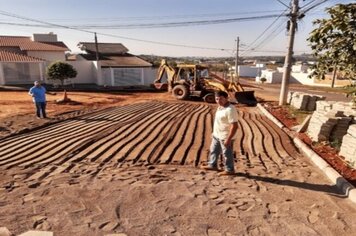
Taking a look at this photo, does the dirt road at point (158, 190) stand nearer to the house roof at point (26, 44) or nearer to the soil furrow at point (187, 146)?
the soil furrow at point (187, 146)

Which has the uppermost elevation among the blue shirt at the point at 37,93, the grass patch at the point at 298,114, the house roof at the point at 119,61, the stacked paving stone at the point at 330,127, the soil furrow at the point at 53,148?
the house roof at the point at 119,61

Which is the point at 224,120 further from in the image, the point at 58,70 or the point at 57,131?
the point at 58,70

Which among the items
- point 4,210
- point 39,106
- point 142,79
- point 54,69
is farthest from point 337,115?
point 142,79

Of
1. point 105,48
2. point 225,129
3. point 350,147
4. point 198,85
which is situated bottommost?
point 350,147

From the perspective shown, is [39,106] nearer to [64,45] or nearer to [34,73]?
[34,73]

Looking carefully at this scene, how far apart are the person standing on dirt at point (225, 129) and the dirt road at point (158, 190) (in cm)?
35

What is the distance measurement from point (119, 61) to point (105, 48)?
14.6 ft

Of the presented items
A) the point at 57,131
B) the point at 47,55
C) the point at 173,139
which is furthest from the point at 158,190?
the point at 47,55

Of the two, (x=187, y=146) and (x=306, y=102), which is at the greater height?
(x=306, y=102)

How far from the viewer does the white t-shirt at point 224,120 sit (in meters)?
5.17

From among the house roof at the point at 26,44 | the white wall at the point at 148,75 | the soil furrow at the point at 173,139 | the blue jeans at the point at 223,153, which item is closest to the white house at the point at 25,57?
the house roof at the point at 26,44

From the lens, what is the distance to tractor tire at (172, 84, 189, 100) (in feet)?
60.5

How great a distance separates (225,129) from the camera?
5355 mm

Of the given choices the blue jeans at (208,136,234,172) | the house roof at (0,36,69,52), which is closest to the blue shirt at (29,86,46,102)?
the blue jeans at (208,136,234,172)
